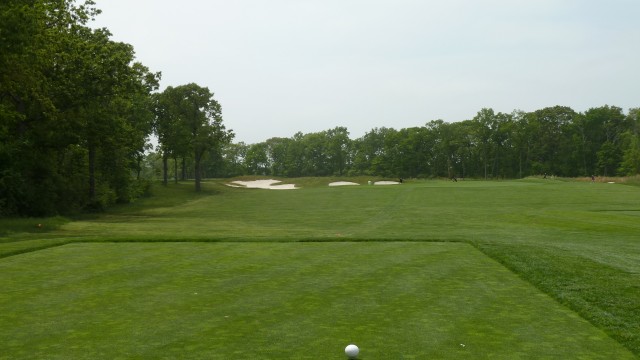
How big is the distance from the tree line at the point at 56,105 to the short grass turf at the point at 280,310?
54.5 feet

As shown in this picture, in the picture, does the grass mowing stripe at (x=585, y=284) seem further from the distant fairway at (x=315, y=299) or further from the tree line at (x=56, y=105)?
the tree line at (x=56, y=105)

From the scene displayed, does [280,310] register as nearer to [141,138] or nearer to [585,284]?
[585,284]

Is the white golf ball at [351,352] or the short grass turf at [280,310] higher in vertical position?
the white golf ball at [351,352]

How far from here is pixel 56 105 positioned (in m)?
32.9

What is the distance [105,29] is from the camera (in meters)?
39.0

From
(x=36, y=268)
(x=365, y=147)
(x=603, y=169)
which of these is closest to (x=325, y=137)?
(x=365, y=147)

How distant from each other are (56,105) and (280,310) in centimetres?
3153

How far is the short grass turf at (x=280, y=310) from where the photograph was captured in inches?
225

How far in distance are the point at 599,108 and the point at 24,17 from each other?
136 metres

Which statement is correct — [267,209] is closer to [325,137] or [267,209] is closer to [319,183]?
[319,183]

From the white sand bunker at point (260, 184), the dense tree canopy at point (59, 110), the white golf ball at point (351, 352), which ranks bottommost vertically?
the white sand bunker at point (260, 184)

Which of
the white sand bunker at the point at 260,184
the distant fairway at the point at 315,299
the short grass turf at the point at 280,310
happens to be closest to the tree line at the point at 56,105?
the distant fairway at the point at 315,299

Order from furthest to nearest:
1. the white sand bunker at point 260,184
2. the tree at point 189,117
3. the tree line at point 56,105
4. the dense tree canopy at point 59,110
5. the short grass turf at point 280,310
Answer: the white sand bunker at point 260,184
the tree at point 189,117
the dense tree canopy at point 59,110
the tree line at point 56,105
the short grass turf at point 280,310

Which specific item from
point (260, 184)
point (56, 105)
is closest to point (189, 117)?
point (260, 184)
